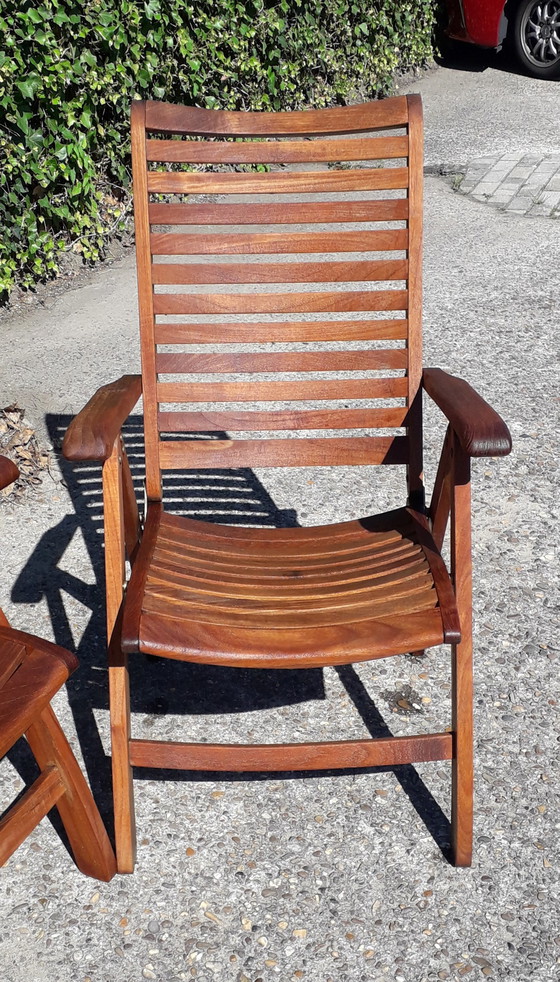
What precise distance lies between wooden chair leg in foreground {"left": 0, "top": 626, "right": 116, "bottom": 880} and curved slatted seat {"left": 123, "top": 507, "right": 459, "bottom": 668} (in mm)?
178

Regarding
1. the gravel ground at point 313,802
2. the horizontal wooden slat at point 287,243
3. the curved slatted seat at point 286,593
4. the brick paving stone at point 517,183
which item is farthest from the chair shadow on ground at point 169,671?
the brick paving stone at point 517,183

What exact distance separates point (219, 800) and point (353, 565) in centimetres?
66

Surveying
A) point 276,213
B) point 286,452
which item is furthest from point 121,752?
point 276,213

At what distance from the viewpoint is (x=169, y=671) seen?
9.71 feet

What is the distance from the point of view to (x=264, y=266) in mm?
2787

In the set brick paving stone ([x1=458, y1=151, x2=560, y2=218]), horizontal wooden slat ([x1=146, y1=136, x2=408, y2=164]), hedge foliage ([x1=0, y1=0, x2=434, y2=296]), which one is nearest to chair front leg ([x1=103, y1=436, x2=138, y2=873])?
horizontal wooden slat ([x1=146, y1=136, x2=408, y2=164])

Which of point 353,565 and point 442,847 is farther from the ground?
point 353,565

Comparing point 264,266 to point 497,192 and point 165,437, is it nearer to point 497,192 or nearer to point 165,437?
point 165,437

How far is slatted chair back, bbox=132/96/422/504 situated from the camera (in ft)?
8.85

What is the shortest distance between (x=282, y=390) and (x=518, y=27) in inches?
299

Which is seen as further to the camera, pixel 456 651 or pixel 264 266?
pixel 264 266

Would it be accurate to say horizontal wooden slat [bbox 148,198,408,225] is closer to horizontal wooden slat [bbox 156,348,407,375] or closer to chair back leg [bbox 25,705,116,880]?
horizontal wooden slat [bbox 156,348,407,375]

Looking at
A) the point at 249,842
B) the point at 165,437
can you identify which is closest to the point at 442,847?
the point at 249,842

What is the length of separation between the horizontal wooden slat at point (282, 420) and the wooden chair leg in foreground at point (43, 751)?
33.1 inches
